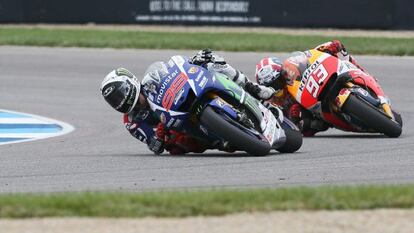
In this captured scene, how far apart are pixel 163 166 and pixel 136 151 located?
7.11 ft

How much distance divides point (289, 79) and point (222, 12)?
1242cm

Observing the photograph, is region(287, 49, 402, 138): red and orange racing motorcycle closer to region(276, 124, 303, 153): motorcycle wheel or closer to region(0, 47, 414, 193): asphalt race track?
region(0, 47, 414, 193): asphalt race track

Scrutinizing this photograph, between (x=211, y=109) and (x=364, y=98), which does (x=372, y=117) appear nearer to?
(x=364, y=98)

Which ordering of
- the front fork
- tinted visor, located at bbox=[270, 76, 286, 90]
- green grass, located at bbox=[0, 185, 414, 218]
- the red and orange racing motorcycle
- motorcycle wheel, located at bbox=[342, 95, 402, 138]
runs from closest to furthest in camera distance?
green grass, located at bbox=[0, 185, 414, 218]
motorcycle wheel, located at bbox=[342, 95, 402, 138]
the red and orange racing motorcycle
the front fork
tinted visor, located at bbox=[270, 76, 286, 90]

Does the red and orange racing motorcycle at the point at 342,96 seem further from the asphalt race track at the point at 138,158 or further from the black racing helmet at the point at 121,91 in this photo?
the black racing helmet at the point at 121,91

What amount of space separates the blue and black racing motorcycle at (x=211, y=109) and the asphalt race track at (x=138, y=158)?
0.68ft

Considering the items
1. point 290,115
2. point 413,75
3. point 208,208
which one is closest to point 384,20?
point 413,75

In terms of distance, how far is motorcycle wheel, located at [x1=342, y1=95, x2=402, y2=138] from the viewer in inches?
487

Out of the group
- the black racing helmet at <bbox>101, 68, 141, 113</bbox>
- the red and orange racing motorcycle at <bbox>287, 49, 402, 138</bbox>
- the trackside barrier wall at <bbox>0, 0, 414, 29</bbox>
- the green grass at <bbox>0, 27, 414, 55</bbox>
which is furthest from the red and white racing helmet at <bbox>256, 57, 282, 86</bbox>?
the trackside barrier wall at <bbox>0, 0, 414, 29</bbox>

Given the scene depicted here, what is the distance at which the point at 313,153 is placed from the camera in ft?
37.3

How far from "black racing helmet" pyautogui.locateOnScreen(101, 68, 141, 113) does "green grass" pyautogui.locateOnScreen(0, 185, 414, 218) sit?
2.81 meters

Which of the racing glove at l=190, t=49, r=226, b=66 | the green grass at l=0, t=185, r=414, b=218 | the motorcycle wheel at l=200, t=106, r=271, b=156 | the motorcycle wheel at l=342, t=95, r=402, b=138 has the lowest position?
the motorcycle wheel at l=342, t=95, r=402, b=138

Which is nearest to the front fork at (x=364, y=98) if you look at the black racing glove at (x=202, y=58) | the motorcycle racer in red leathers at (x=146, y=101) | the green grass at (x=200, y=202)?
the motorcycle racer in red leathers at (x=146, y=101)

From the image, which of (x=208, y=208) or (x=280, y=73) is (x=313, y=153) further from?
(x=208, y=208)
